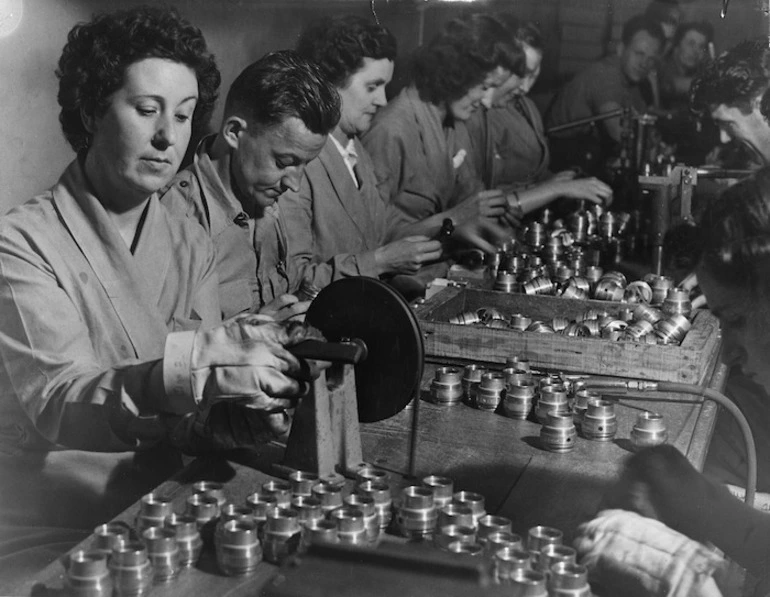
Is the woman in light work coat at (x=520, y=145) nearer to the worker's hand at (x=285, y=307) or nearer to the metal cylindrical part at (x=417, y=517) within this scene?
the worker's hand at (x=285, y=307)

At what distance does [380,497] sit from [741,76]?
3816mm

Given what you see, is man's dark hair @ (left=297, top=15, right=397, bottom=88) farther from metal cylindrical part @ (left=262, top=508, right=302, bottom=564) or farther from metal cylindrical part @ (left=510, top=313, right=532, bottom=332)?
metal cylindrical part @ (left=262, top=508, right=302, bottom=564)

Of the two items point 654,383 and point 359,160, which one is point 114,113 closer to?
point 654,383

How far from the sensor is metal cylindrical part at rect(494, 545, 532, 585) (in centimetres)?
157

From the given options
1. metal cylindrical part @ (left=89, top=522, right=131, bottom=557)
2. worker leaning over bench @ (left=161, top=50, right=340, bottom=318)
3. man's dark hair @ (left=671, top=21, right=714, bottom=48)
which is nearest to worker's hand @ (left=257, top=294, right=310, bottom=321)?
worker leaning over bench @ (left=161, top=50, right=340, bottom=318)

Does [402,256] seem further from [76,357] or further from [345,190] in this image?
[76,357]

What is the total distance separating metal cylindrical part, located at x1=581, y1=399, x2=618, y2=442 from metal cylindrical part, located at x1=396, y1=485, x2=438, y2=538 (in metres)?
0.76

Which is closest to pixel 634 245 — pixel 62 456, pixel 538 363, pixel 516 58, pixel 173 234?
pixel 516 58

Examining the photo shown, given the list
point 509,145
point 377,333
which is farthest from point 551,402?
point 509,145

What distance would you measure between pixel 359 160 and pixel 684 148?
361 cm

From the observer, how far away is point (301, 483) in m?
1.86

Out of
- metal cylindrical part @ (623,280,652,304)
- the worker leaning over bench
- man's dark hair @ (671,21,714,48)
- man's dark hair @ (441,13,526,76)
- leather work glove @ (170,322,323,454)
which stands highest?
man's dark hair @ (671,21,714,48)

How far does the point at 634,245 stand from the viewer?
17.7 ft

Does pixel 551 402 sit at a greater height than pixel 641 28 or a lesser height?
lesser
